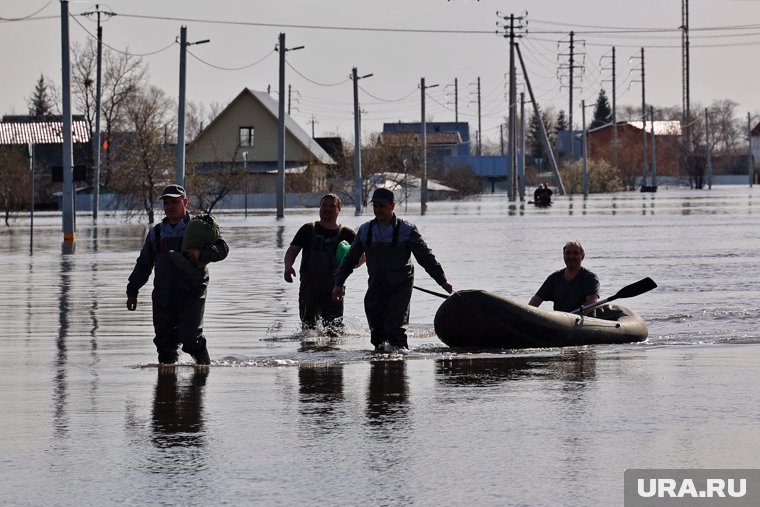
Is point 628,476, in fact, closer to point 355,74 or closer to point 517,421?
point 517,421

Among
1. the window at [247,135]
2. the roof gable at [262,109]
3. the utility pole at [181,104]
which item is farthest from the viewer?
the window at [247,135]

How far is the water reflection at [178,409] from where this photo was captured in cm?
1011

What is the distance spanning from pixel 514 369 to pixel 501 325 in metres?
1.57

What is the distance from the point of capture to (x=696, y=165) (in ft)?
545

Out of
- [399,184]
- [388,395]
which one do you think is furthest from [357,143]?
[388,395]

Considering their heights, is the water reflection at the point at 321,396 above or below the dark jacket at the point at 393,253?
below

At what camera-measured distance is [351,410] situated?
1132 centimetres

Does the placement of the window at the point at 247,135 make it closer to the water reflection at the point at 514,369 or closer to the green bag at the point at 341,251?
the green bag at the point at 341,251

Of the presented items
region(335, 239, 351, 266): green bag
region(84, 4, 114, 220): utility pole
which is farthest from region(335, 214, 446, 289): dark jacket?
region(84, 4, 114, 220): utility pole

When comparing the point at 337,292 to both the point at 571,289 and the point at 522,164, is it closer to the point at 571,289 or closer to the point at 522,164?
the point at 571,289

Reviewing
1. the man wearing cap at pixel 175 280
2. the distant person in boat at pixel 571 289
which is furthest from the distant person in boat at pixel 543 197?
the man wearing cap at pixel 175 280

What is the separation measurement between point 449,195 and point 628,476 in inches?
4689

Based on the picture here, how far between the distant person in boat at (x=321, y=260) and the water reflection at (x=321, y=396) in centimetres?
238

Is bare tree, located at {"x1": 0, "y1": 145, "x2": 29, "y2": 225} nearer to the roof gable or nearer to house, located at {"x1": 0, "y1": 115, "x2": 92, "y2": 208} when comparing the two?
house, located at {"x1": 0, "y1": 115, "x2": 92, "y2": 208}
